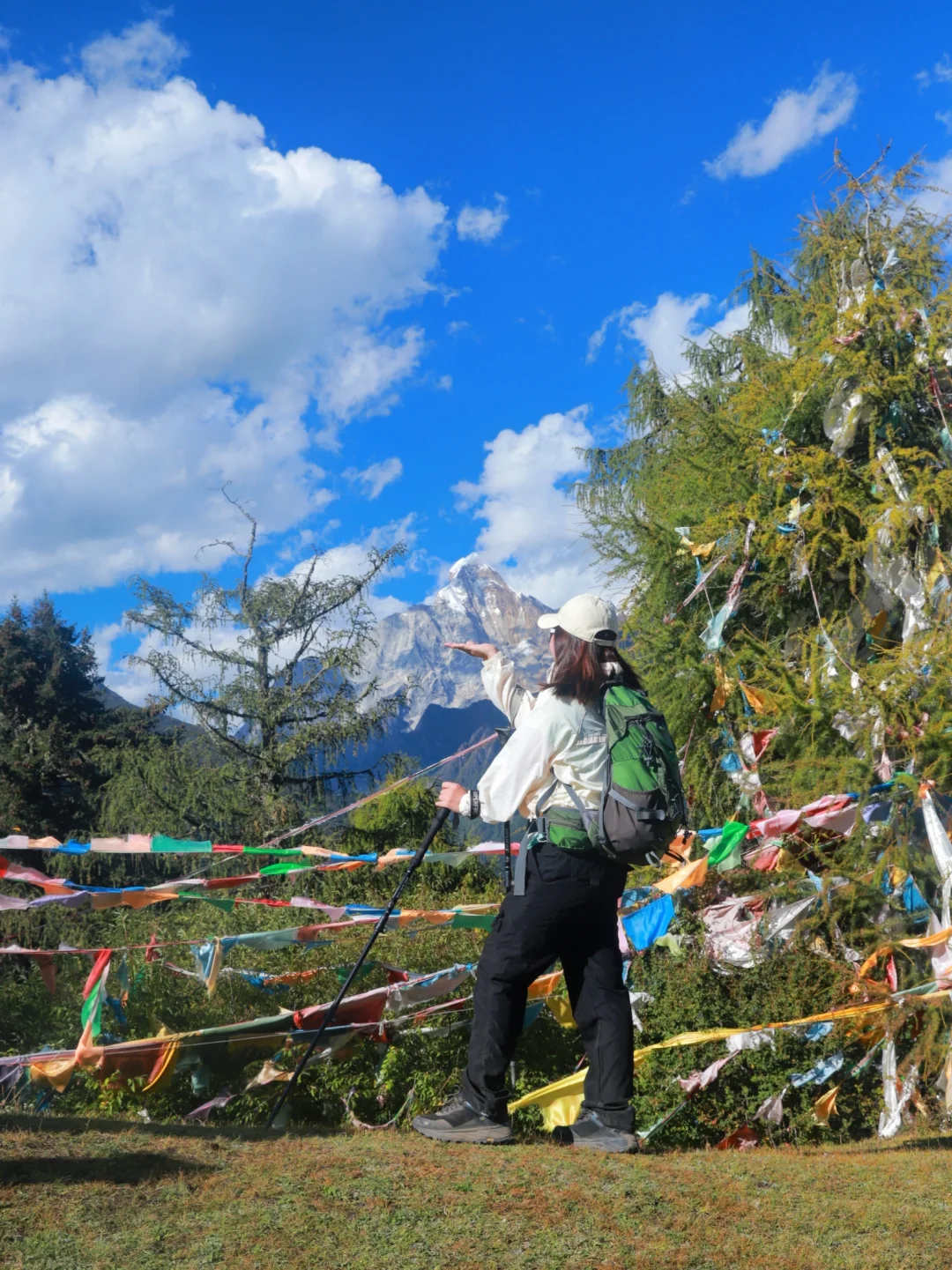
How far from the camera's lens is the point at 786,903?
6.84 meters

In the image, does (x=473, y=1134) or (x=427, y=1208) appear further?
(x=473, y=1134)

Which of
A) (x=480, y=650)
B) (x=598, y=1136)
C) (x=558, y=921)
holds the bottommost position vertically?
(x=598, y=1136)

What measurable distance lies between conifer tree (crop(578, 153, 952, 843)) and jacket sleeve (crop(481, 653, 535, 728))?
2651mm

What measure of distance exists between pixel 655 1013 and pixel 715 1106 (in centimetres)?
65

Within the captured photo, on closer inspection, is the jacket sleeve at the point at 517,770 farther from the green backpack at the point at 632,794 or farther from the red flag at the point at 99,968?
the red flag at the point at 99,968

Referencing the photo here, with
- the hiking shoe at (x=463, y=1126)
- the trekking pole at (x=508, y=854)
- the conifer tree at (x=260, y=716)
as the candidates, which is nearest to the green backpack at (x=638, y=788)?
the trekking pole at (x=508, y=854)

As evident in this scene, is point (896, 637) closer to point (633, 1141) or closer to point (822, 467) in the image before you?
point (822, 467)

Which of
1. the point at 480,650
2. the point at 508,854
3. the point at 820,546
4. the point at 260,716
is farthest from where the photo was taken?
the point at 260,716

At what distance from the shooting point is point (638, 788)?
4199mm

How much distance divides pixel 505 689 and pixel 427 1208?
229cm

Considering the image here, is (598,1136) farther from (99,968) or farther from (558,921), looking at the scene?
(99,968)

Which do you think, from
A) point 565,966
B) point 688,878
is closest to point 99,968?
point 565,966

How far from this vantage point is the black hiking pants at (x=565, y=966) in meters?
4.36

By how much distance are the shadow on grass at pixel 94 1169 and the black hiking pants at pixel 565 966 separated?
123cm
